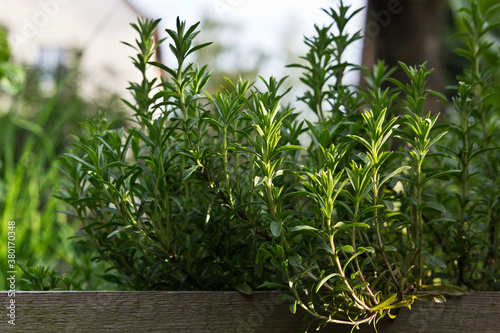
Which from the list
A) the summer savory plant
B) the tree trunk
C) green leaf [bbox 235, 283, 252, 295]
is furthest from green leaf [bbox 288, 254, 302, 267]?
the tree trunk

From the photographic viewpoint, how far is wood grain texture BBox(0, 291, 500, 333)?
0.73m

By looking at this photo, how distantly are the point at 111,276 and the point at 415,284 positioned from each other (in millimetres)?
597

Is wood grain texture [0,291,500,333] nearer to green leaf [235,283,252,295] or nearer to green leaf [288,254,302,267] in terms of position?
green leaf [235,283,252,295]

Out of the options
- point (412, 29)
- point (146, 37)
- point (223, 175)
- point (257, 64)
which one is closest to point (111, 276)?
point (223, 175)

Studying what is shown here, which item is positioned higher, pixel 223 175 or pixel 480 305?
pixel 223 175

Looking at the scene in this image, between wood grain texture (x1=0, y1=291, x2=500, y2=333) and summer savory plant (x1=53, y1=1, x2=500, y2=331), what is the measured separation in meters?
0.03

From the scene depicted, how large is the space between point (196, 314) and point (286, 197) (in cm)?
25

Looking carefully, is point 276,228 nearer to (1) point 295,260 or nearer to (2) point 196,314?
(1) point 295,260

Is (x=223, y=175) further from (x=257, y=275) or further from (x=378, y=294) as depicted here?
(x=378, y=294)

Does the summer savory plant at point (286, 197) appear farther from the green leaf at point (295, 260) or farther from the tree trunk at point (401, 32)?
the tree trunk at point (401, 32)

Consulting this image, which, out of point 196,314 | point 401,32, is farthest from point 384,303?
point 401,32

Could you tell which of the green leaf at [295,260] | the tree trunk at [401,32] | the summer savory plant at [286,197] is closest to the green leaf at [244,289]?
the summer savory plant at [286,197]

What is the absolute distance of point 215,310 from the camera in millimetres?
760

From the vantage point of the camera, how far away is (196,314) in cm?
76
